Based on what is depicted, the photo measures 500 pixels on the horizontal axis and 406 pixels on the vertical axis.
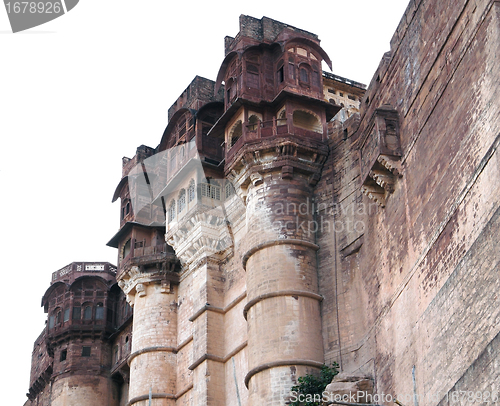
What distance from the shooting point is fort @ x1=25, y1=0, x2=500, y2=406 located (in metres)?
17.1

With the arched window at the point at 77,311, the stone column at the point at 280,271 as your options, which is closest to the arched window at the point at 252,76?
the stone column at the point at 280,271

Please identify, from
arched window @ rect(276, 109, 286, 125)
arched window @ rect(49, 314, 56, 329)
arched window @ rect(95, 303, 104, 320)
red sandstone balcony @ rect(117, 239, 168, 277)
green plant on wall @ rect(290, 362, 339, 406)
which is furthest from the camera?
arched window @ rect(49, 314, 56, 329)

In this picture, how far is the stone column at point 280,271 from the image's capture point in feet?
73.7

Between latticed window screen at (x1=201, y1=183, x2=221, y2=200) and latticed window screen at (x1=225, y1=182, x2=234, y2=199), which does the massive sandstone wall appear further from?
latticed window screen at (x1=201, y1=183, x2=221, y2=200)

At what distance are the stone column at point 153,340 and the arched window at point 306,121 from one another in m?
7.57

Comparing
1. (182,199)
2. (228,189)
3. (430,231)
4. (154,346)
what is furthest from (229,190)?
(430,231)

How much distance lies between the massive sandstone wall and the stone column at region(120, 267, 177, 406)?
7.89 m

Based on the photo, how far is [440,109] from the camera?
19016 millimetres

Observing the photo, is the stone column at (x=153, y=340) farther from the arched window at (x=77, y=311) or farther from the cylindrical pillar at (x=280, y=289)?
the arched window at (x=77, y=311)

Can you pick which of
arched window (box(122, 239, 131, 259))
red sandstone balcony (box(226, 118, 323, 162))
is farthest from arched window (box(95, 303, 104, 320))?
red sandstone balcony (box(226, 118, 323, 162))

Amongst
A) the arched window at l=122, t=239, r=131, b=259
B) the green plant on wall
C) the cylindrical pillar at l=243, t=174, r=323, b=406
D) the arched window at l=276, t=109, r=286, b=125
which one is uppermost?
the arched window at l=276, t=109, r=286, b=125

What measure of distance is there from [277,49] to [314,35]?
5.60 feet

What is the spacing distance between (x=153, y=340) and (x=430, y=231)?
13.8 meters

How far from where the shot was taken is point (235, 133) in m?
27.6
